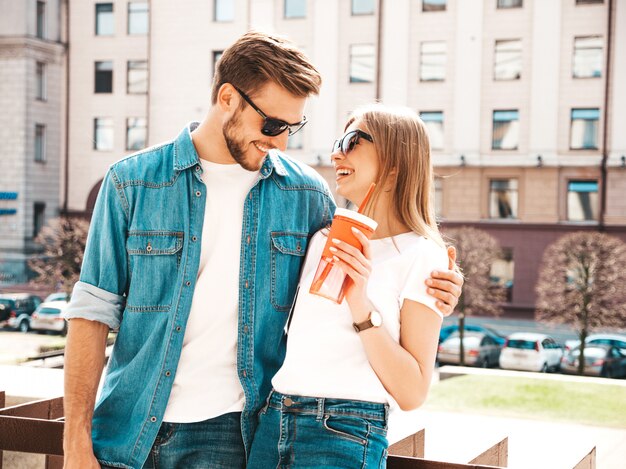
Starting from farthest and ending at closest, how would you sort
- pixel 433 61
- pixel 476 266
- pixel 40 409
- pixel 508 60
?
pixel 433 61 < pixel 508 60 < pixel 476 266 < pixel 40 409

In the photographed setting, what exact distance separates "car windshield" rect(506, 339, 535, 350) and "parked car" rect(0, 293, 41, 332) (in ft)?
46.4

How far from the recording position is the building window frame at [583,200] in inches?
1077

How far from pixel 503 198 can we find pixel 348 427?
26.9 meters

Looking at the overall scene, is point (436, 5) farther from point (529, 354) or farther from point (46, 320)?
point (46, 320)

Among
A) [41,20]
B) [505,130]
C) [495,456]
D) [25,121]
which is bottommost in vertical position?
[495,456]

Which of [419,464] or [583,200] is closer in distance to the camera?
[419,464]

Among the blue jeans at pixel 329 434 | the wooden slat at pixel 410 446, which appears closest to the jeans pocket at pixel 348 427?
the blue jeans at pixel 329 434

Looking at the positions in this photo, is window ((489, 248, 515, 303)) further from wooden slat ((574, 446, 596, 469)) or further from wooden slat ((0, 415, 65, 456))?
wooden slat ((0, 415, 65, 456))

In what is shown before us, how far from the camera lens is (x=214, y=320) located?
91.7 inches

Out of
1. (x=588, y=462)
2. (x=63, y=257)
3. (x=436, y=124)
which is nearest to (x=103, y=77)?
(x=63, y=257)

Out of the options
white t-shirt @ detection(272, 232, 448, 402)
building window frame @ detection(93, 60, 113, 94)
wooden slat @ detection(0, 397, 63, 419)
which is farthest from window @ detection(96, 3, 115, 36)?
white t-shirt @ detection(272, 232, 448, 402)

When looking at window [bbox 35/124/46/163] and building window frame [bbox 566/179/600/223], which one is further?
window [bbox 35/124/46/163]

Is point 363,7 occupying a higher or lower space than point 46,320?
higher

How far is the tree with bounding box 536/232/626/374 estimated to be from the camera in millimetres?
22422
